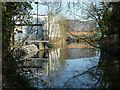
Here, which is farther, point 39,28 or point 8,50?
point 39,28

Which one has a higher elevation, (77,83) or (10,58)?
(10,58)

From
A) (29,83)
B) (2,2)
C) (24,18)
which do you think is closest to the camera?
(2,2)

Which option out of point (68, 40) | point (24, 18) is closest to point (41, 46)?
point (24, 18)

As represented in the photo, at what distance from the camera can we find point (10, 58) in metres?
3.23

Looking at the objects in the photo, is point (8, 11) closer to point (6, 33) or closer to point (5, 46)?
point (6, 33)

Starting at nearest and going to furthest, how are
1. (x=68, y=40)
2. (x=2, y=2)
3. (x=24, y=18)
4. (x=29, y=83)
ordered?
1. (x=2, y=2)
2. (x=29, y=83)
3. (x=24, y=18)
4. (x=68, y=40)

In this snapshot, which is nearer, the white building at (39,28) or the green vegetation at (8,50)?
the green vegetation at (8,50)

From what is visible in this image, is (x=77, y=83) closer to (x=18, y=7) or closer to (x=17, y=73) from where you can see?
(x=17, y=73)

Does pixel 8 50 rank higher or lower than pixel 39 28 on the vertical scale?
lower

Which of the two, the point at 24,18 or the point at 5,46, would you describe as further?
the point at 24,18

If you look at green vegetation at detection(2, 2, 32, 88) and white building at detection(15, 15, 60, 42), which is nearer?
green vegetation at detection(2, 2, 32, 88)

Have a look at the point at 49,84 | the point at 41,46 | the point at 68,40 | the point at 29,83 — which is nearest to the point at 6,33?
the point at 29,83

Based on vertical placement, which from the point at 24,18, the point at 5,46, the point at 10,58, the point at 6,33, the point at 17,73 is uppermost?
the point at 24,18

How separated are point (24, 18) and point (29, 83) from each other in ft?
4.84
